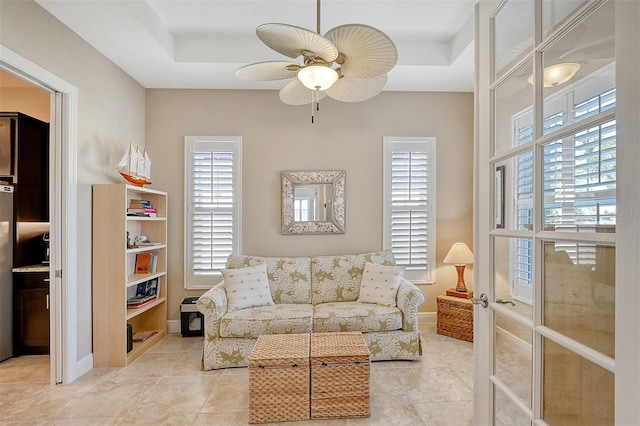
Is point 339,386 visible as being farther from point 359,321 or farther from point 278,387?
point 359,321

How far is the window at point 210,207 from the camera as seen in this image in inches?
153

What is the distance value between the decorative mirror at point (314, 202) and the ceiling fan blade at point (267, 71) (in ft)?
6.05

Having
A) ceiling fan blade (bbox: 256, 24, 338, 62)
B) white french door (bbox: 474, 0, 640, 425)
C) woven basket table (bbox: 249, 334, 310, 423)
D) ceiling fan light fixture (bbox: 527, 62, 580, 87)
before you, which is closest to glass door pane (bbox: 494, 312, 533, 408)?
white french door (bbox: 474, 0, 640, 425)

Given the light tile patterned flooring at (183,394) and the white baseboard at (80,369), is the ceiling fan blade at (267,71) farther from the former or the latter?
the white baseboard at (80,369)

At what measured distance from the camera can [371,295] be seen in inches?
130

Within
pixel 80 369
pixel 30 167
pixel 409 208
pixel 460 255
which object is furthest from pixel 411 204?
pixel 30 167

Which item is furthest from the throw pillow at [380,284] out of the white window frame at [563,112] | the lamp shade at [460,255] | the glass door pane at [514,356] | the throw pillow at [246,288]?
the white window frame at [563,112]

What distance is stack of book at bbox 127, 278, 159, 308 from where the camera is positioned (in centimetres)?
323

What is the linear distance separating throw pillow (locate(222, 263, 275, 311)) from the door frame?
4.13 feet

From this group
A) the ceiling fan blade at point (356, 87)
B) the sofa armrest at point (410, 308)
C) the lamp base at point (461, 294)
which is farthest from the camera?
the lamp base at point (461, 294)

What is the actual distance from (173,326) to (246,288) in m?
1.33

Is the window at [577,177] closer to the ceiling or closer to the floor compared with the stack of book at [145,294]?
closer to the ceiling

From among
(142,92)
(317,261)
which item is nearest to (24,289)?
(142,92)

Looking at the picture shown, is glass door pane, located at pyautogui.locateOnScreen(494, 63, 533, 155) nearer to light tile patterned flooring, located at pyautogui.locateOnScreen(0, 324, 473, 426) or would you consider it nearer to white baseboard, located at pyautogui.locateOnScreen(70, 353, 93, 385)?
light tile patterned flooring, located at pyautogui.locateOnScreen(0, 324, 473, 426)
